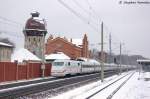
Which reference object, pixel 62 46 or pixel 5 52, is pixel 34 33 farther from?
pixel 5 52

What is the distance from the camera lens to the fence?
47.4 meters

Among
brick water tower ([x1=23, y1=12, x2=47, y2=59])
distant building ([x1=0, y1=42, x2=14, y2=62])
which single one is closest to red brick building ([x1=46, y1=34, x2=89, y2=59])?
brick water tower ([x1=23, y1=12, x2=47, y2=59])

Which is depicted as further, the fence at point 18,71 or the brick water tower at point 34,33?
the brick water tower at point 34,33

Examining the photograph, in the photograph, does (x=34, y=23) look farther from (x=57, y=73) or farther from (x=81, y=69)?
(x=57, y=73)

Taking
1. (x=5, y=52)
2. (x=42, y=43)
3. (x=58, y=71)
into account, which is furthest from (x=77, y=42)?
(x=58, y=71)

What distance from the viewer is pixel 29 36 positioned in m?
107

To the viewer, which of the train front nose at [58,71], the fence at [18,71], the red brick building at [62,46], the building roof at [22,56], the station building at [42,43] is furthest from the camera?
the red brick building at [62,46]

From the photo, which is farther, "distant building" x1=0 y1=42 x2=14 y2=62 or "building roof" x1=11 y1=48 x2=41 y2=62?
"building roof" x1=11 y1=48 x2=41 y2=62

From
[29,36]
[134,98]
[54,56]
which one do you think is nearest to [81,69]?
[54,56]

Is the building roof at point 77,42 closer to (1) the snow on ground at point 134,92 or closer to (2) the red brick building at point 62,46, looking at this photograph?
(2) the red brick building at point 62,46

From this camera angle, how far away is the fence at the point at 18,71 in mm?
47375

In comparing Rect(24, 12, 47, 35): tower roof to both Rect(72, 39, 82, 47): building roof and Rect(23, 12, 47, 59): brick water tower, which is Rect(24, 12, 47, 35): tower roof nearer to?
Rect(23, 12, 47, 59): brick water tower

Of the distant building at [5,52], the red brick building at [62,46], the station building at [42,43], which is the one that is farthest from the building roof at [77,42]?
the distant building at [5,52]

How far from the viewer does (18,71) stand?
5228cm
